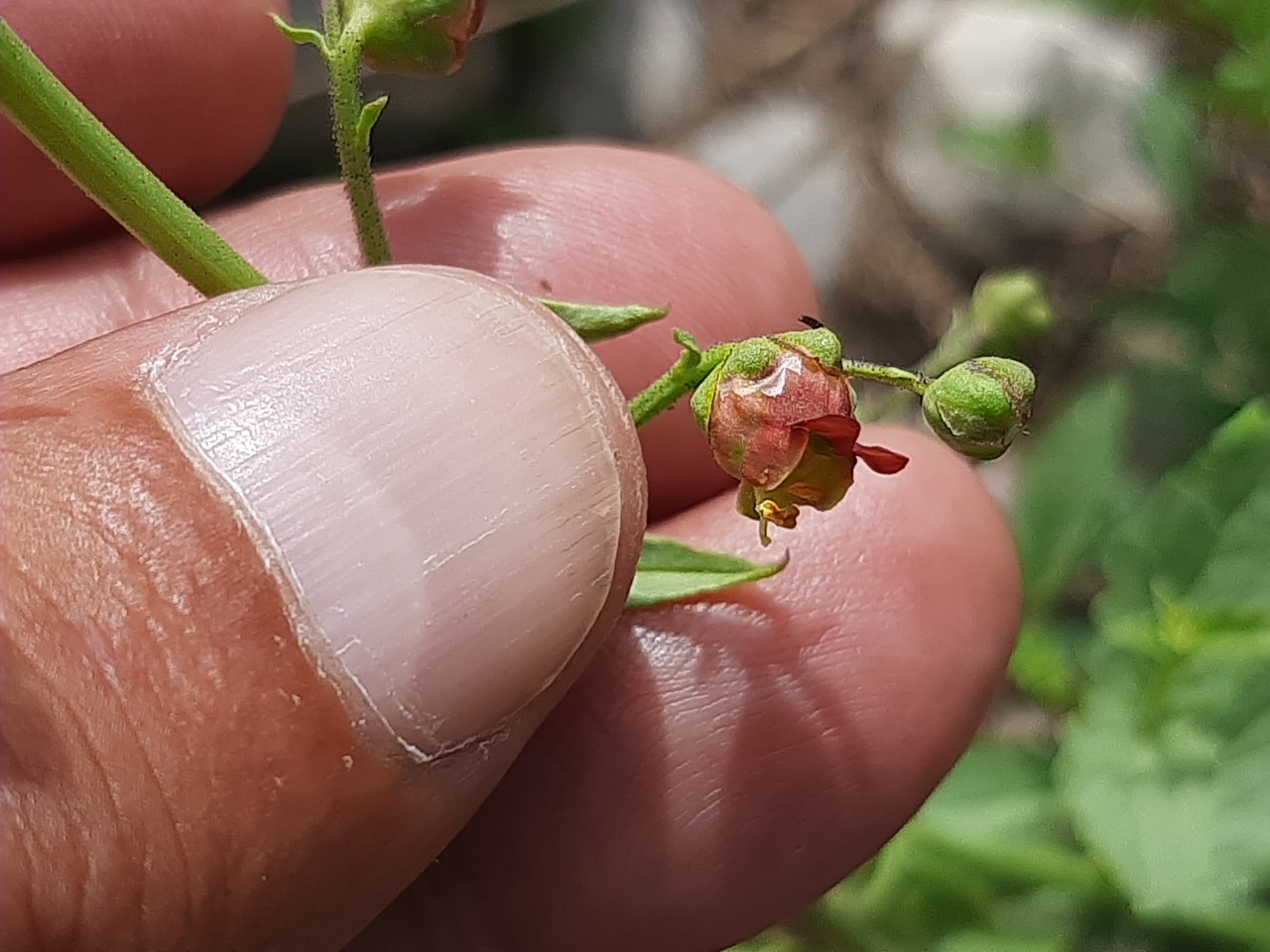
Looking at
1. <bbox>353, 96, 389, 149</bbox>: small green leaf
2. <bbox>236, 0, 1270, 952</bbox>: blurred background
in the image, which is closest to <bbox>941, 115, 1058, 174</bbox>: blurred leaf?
A: <bbox>236, 0, 1270, 952</bbox>: blurred background

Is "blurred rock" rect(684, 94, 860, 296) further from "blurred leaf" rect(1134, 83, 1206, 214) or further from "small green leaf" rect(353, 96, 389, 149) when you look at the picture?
"small green leaf" rect(353, 96, 389, 149)

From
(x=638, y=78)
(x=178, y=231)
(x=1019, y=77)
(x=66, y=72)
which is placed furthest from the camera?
(x=638, y=78)

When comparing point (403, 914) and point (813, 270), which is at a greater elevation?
point (403, 914)

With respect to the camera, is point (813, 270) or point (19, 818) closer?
point (19, 818)

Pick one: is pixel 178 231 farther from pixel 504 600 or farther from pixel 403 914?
pixel 403 914

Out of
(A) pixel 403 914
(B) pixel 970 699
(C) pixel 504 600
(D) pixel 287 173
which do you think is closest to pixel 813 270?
(D) pixel 287 173

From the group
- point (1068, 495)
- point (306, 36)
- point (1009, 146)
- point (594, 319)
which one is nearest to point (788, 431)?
point (594, 319)

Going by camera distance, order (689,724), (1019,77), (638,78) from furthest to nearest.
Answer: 1. (638,78)
2. (1019,77)
3. (689,724)
